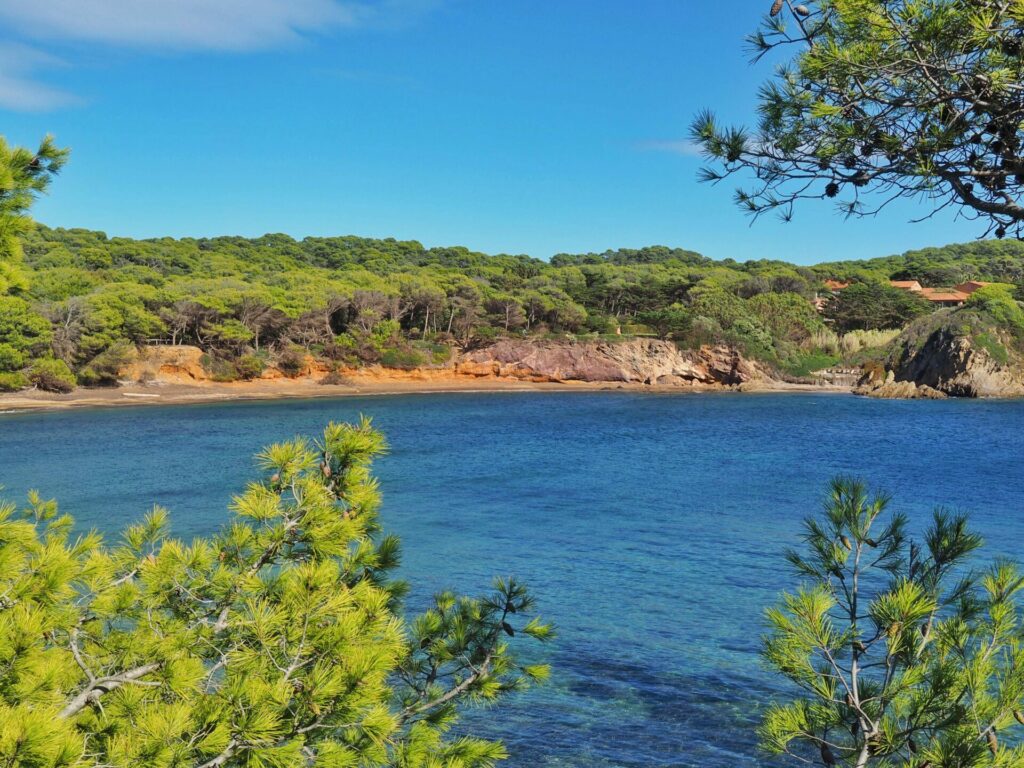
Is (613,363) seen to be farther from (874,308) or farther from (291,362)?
(874,308)

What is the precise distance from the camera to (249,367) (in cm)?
4962

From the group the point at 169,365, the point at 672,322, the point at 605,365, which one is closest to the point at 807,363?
the point at 672,322

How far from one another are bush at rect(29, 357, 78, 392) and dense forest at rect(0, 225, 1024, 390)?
8 centimetres

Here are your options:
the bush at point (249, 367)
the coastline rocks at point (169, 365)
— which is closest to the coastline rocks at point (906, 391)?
the bush at point (249, 367)

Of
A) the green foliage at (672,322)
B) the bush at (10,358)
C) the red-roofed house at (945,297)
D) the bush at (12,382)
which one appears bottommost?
the bush at (12,382)

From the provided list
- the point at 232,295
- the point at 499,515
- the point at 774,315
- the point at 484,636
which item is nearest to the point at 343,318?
the point at 232,295

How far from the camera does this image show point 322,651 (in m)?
3.31

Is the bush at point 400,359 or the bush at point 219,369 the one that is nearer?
the bush at point 219,369

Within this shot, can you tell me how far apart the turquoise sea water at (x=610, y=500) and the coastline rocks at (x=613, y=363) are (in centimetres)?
1225

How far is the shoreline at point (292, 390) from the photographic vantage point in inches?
1674

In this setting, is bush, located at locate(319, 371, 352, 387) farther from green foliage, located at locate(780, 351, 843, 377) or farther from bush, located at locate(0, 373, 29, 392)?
green foliage, located at locate(780, 351, 843, 377)

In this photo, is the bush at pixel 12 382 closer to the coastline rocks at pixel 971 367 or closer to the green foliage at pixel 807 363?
the green foliage at pixel 807 363

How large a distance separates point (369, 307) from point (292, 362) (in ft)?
22.1

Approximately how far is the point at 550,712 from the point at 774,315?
59642 mm
